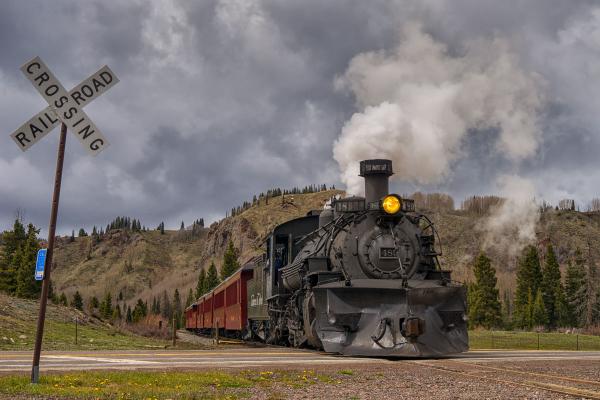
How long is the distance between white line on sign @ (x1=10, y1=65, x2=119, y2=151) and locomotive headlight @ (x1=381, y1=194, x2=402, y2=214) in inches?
361

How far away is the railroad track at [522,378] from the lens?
9.02 meters

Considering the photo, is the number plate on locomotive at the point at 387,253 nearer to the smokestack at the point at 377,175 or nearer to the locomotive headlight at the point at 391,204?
the locomotive headlight at the point at 391,204

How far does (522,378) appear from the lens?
430 inches

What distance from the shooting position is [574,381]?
10.5 metres

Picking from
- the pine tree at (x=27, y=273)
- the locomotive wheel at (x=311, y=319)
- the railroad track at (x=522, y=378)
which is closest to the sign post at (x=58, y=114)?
the railroad track at (x=522, y=378)

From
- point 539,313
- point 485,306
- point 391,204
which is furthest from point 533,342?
point 539,313

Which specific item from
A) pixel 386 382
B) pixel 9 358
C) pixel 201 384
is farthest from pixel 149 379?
pixel 9 358

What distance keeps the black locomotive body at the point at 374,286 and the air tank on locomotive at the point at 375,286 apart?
24 millimetres

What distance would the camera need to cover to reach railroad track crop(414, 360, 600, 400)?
29.6 ft

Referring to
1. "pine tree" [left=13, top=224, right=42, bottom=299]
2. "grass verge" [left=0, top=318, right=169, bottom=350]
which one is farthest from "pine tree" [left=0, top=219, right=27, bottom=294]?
"grass verge" [left=0, top=318, right=169, bottom=350]

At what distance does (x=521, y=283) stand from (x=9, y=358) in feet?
251

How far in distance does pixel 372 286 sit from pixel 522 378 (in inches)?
205

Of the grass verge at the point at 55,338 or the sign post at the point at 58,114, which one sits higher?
the sign post at the point at 58,114

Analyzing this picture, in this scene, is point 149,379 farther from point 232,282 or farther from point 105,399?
point 232,282
